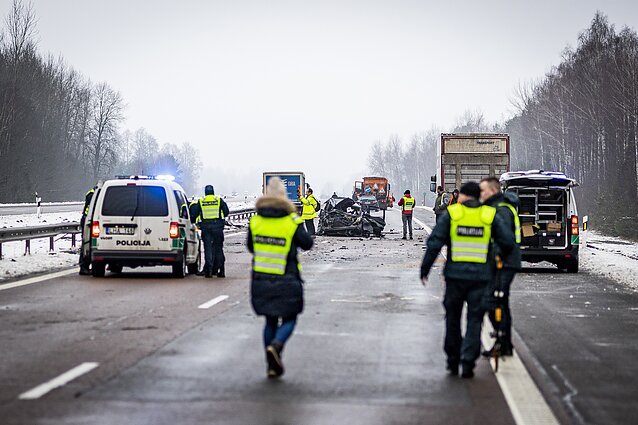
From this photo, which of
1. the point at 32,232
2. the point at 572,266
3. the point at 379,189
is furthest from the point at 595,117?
the point at 32,232

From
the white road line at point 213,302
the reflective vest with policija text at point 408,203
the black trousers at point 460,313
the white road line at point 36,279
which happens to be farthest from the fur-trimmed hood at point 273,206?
the reflective vest with policija text at point 408,203

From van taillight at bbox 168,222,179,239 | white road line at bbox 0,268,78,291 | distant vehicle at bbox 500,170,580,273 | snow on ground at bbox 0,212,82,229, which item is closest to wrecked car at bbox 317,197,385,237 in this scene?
snow on ground at bbox 0,212,82,229

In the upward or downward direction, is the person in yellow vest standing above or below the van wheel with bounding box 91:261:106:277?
above

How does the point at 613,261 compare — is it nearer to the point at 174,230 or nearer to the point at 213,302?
the point at 174,230

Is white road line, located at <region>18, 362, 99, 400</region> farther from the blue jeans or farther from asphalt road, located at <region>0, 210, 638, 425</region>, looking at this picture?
the blue jeans

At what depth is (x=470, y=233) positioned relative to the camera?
876cm

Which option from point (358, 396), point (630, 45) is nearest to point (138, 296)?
point (358, 396)

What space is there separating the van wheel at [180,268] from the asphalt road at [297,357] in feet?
4.72

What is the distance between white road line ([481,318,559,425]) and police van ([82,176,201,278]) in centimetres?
980

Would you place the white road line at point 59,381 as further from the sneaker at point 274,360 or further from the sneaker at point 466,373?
the sneaker at point 466,373

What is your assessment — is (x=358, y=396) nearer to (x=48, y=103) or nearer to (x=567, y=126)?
(x=567, y=126)

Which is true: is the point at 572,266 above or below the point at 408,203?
below

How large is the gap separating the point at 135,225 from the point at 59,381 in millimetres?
10456

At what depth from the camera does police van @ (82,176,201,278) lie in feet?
59.8
